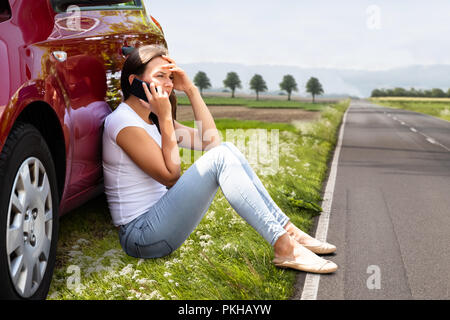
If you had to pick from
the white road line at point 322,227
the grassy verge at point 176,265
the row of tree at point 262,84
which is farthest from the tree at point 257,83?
the grassy verge at point 176,265

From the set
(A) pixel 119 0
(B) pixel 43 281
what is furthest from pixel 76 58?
(B) pixel 43 281

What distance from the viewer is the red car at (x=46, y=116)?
246 cm

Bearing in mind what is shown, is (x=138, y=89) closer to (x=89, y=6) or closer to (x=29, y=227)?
(x=89, y=6)

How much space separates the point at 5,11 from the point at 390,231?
4.02 metres

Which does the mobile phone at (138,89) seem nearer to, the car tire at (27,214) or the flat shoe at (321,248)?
the car tire at (27,214)

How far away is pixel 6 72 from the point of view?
2.40 m

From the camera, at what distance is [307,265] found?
3627 mm

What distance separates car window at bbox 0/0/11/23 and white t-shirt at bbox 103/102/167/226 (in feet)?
3.21

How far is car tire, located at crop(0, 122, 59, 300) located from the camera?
2430 mm

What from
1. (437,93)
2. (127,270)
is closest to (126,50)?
(127,270)

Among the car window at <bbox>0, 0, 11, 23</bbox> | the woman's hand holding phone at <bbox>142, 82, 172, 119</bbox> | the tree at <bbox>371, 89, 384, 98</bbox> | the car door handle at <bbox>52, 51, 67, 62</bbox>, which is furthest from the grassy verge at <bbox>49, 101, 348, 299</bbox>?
the tree at <bbox>371, 89, 384, 98</bbox>

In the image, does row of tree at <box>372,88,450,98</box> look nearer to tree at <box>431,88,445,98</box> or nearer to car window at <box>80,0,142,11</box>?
tree at <box>431,88,445,98</box>
